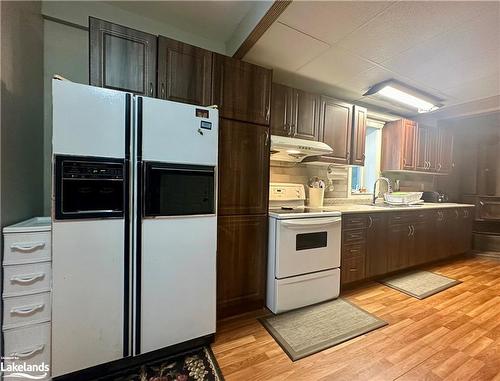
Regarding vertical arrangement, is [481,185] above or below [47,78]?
below

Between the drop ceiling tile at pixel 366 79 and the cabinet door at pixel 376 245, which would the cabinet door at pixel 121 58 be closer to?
the drop ceiling tile at pixel 366 79

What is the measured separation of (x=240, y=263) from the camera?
1.92 meters

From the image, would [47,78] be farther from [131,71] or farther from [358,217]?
[358,217]

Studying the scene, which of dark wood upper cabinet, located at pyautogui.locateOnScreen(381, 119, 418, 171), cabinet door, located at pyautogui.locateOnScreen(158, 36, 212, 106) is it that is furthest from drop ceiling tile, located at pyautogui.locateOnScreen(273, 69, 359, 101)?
cabinet door, located at pyautogui.locateOnScreen(158, 36, 212, 106)

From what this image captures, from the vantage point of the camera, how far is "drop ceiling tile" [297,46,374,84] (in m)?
2.18

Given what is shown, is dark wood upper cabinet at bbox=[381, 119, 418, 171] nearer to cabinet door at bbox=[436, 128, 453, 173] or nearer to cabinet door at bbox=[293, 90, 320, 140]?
cabinet door at bbox=[436, 128, 453, 173]

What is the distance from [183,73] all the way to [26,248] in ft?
4.80

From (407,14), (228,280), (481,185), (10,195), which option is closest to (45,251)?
(10,195)

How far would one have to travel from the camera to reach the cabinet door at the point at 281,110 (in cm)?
235

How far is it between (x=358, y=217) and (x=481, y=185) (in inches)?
156

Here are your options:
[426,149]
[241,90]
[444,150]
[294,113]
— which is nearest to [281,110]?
[294,113]

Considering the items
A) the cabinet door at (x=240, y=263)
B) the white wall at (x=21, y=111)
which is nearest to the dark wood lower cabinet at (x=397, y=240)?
the cabinet door at (x=240, y=263)

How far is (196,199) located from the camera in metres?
1.51

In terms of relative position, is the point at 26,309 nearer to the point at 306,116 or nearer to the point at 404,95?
the point at 306,116
